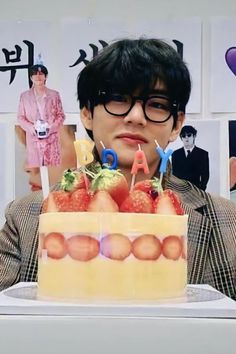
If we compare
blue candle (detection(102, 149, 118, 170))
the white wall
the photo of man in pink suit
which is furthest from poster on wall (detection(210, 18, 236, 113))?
blue candle (detection(102, 149, 118, 170))

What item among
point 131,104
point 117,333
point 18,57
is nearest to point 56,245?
point 117,333

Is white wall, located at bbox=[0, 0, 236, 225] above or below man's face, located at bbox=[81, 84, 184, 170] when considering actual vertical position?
above

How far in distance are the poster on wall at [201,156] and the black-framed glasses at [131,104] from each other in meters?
0.13

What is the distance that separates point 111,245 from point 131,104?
34.0 inches

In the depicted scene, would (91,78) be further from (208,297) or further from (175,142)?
(208,297)

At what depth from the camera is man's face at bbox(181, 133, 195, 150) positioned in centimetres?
154

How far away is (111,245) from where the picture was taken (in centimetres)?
58

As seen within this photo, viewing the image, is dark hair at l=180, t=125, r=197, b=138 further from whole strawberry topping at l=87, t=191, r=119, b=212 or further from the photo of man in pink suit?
whole strawberry topping at l=87, t=191, r=119, b=212

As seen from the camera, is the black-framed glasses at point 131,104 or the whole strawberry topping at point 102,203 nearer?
the whole strawberry topping at point 102,203

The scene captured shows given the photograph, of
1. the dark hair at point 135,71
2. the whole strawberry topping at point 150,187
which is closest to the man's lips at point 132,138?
the dark hair at point 135,71

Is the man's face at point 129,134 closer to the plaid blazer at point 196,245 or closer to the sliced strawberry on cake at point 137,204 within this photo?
the plaid blazer at point 196,245

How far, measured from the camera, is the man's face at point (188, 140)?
154 cm

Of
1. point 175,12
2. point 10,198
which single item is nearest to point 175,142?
point 175,12

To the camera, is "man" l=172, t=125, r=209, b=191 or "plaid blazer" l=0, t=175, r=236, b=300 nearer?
"plaid blazer" l=0, t=175, r=236, b=300
